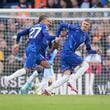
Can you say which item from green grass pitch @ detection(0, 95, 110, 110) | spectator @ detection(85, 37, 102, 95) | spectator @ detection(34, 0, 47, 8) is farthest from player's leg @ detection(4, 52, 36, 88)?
spectator @ detection(34, 0, 47, 8)

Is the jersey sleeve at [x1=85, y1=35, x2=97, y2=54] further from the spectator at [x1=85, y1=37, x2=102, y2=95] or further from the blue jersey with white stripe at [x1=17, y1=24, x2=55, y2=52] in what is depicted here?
the spectator at [x1=85, y1=37, x2=102, y2=95]

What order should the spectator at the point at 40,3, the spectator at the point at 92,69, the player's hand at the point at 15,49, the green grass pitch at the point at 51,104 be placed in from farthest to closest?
the spectator at the point at 40,3 → the spectator at the point at 92,69 → the player's hand at the point at 15,49 → the green grass pitch at the point at 51,104

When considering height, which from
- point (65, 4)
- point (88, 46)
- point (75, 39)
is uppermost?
point (65, 4)

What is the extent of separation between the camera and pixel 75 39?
14508 mm

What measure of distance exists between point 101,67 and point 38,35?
2.16m

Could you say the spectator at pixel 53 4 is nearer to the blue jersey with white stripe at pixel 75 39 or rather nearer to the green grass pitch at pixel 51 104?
the blue jersey with white stripe at pixel 75 39

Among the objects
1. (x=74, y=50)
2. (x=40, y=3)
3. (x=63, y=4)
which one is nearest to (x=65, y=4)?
(x=63, y=4)

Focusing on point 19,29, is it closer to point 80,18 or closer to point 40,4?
point 80,18

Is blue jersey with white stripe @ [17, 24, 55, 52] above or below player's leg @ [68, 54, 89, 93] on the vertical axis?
above

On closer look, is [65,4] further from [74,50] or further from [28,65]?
[28,65]

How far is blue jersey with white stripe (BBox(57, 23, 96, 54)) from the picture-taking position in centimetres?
1439

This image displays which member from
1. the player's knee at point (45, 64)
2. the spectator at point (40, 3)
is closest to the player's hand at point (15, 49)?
the player's knee at point (45, 64)

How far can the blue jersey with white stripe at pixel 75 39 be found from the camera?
14391 mm

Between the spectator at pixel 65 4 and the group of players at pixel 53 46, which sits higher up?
the spectator at pixel 65 4
